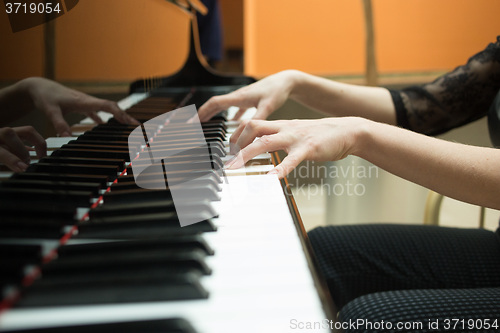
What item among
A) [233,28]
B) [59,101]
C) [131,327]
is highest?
[233,28]

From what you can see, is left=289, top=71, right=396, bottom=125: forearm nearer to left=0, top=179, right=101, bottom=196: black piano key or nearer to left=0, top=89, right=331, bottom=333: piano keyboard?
left=0, top=89, right=331, bottom=333: piano keyboard

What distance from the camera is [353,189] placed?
1972 mm

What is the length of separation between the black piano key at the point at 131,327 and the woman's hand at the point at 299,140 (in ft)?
1.03

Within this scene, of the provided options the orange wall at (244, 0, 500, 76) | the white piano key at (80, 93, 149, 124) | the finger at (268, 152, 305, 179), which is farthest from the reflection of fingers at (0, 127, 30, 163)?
the orange wall at (244, 0, 500, 76)

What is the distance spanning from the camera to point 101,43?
725 millimetres

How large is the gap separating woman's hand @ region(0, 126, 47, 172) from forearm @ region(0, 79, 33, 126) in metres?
0.01

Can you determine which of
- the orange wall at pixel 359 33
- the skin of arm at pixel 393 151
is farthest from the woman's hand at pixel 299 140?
the orange wall at pixel 359 33

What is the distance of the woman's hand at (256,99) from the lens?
2.97 ft

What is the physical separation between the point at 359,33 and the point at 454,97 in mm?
1834

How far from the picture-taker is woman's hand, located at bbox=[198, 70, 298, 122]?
904 mm

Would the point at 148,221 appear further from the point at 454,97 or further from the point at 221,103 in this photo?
the point at 454,97

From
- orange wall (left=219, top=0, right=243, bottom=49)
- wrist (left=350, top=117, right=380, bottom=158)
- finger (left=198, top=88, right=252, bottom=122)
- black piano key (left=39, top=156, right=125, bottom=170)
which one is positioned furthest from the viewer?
orange wall (left=219, top=0, right=243, bottom=49)

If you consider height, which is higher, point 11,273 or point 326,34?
point 326,34

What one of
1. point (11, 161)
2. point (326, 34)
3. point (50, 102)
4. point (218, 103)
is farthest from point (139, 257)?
point (326, 34)
